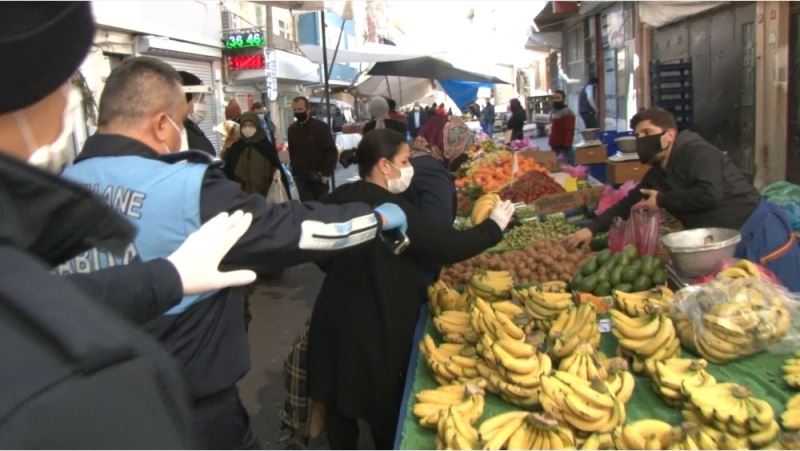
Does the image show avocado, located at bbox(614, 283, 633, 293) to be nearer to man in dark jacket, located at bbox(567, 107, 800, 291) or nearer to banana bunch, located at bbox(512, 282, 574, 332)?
banana bunch, located at bbox(512, 282, 574, 332)

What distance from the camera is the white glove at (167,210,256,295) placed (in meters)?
1.71

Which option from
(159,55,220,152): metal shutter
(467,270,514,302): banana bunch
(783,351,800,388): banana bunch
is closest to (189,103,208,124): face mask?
(467,270,514,302): banana bunch

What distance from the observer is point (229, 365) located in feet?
7.19

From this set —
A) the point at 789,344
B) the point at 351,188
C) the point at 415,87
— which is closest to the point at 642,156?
the point at 789,344

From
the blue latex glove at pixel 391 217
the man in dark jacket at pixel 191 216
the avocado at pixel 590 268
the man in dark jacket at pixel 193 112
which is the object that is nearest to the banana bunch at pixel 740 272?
the avocado at pixel 590 268

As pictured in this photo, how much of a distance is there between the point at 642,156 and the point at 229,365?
3423mm

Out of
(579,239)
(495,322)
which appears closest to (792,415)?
(495,322)

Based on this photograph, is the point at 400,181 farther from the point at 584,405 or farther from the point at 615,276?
the point at 584,405

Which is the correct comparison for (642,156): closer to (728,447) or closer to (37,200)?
(728,447)

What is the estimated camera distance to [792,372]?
8.70 feet

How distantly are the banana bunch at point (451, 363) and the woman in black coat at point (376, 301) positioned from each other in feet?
0.67

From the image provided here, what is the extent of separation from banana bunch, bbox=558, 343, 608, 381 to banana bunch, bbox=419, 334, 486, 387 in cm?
36

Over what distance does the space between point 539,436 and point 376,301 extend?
1112mm

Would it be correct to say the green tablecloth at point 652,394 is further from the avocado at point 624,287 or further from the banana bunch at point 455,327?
the avocado at point 624,287
